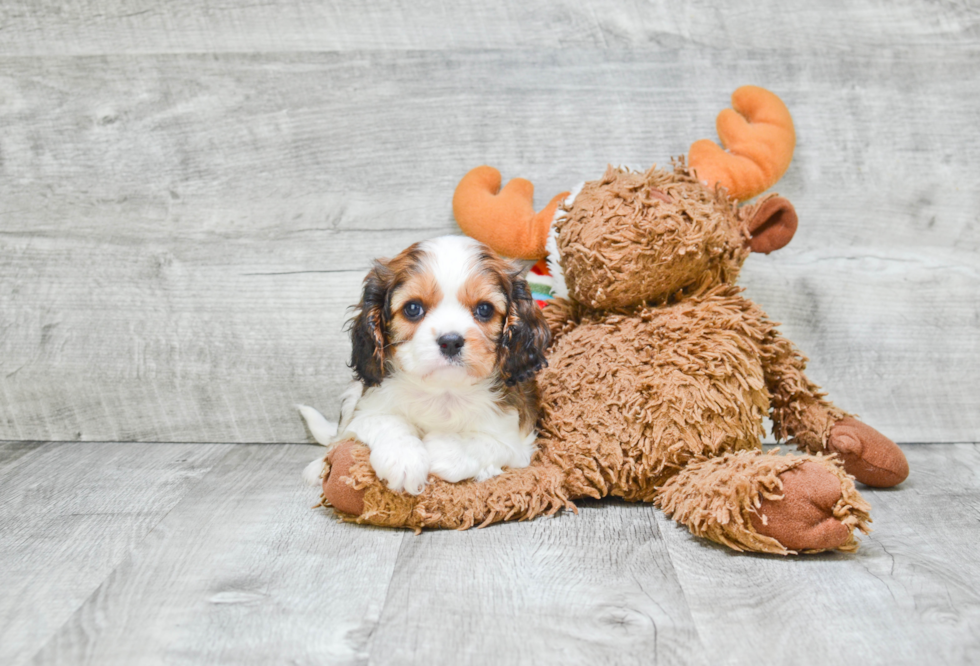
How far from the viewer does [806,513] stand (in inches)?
60.6

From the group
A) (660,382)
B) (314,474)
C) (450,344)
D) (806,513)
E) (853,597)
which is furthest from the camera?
(314,474)

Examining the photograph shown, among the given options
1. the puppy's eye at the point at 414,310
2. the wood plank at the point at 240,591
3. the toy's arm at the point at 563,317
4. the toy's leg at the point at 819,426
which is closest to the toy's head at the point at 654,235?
the toy's arm at the point at 563,317

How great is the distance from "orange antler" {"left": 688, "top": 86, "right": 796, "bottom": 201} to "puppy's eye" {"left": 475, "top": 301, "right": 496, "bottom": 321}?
72cm

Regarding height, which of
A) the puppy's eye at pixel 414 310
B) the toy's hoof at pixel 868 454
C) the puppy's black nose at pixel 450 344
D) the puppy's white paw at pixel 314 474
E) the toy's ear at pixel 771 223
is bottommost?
the toy's hoof at pixel 868 454

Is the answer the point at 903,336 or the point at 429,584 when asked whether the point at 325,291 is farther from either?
the point at 903,336

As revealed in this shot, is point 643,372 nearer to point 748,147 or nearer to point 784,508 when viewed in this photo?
point 784,508

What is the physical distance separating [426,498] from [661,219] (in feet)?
2.79

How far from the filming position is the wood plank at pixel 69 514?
4.64 ft

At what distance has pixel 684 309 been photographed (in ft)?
6.40

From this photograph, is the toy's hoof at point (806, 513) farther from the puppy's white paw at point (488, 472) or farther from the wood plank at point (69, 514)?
the wood plank at point (69, 514)

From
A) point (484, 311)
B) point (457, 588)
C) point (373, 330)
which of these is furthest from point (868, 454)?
point (373, 330)

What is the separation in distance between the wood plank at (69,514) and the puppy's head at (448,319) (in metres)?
0.68

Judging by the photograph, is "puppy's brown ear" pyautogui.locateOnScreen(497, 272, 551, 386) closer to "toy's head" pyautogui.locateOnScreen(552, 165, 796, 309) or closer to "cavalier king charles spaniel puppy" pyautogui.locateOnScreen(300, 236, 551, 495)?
"cavalier king charles spaniel puppy" pyautogui.locateOnScreen(300, 236, 551, 495)

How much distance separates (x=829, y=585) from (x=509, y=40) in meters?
1.80
